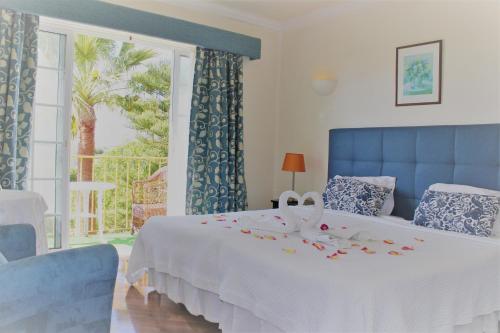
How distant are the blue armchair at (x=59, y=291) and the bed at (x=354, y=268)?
75cm

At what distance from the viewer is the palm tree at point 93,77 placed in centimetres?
644

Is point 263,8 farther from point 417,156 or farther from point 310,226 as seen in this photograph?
point 310,226

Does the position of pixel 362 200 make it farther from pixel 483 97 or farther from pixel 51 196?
pixel 51 196

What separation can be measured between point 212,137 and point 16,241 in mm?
2683

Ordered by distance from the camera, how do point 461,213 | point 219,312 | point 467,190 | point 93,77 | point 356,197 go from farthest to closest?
point 93,77, point 356,197, point 467,190, point 461,213, point 219,312

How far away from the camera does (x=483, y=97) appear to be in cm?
330

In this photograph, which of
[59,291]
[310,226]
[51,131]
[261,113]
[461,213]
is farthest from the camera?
[261,113]

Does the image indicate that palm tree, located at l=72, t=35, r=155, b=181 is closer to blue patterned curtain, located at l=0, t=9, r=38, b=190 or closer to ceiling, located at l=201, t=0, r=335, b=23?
ceiling, located at l=201, t=0, r=335, b=23

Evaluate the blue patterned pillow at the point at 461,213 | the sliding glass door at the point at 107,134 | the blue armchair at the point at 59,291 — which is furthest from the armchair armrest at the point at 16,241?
the blue patterned pillow at the point at 461,213

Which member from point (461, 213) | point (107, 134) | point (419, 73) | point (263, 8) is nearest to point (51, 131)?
point (263, 8)

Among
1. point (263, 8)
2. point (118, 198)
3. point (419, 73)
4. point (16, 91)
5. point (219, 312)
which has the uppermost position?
point (263, 8)

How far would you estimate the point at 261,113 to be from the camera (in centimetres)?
515

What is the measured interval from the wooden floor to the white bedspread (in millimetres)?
290

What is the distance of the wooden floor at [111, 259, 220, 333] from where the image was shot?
2.62 m
